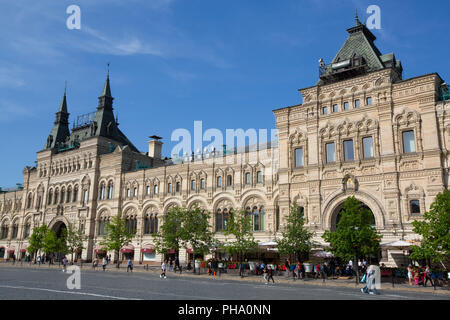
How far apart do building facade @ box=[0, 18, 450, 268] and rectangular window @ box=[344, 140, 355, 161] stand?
0.32 feet

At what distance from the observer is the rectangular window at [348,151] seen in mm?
40438

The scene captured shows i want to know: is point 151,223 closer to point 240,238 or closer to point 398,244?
point 240,238

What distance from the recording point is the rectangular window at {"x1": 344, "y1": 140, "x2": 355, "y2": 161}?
40438mm

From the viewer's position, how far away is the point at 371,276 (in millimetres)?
22953

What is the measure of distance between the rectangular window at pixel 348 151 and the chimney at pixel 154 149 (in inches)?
1491

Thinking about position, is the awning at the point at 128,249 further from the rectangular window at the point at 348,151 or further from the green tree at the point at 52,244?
the rectangular window at the point at 348,151

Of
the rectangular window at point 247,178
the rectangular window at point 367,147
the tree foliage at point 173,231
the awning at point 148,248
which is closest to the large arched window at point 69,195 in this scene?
the awning at point 148,248

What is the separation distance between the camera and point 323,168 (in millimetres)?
41406

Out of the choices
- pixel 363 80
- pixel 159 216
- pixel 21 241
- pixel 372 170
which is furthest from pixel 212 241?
pixel 21 241

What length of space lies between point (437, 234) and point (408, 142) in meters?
12.2

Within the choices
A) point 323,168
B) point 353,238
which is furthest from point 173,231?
point 353,238

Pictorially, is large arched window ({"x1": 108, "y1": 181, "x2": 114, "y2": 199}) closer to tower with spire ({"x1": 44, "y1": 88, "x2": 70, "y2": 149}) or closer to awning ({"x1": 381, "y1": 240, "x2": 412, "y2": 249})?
tower with spire ({"x1": 44, "y1": 88, "x2": 70, "y2": 149})

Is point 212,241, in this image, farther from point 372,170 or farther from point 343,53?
point 343,53

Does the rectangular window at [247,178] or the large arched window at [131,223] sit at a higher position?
the rectangular window at [247,178]
